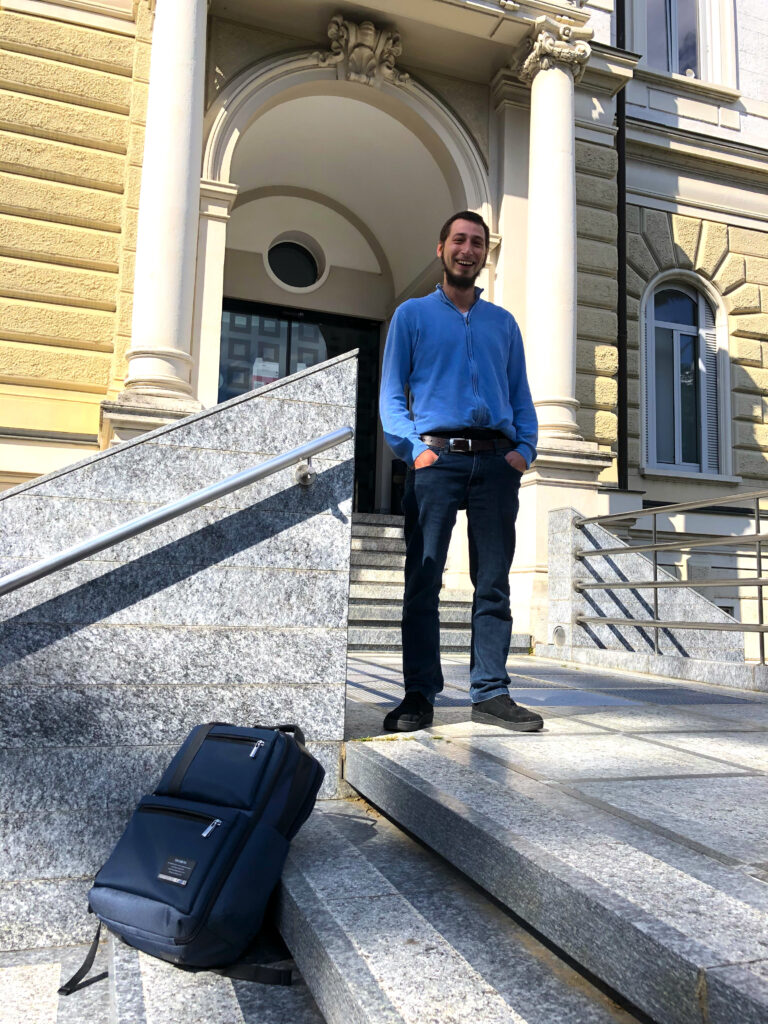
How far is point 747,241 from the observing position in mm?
11555

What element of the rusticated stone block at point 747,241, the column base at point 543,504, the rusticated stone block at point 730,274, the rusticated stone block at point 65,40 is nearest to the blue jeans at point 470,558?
the column base at point 543,504

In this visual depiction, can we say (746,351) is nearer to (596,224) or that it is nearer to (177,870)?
(596,224)

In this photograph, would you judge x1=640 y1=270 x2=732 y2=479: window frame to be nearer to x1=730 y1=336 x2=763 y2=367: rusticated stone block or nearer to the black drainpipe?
x1=730 y1=336 x2=763 y2=367: rusticated stone block

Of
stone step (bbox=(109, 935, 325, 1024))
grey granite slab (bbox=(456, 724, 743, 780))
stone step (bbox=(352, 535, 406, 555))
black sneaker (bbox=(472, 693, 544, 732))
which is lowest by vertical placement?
stone step (bbox=(109, 935, 325, 1024))

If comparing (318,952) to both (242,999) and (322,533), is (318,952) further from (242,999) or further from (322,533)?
(322,533)

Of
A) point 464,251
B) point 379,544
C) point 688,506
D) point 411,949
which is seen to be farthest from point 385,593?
point 411,949

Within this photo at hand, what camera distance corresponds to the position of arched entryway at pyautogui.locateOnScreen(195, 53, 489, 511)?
8.61 metres

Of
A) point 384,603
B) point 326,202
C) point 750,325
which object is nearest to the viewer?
point 384,603

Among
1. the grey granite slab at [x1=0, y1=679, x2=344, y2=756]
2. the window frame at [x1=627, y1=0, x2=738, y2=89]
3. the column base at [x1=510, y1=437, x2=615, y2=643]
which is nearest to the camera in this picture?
the grey granite slab at [x1=0, y1=679, x2=344, y2=756]

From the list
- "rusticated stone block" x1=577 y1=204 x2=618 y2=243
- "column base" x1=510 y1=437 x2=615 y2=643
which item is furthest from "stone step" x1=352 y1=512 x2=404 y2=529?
Answer: "rusticated stone block" x1=577 y1=204 x2=618 y2=243

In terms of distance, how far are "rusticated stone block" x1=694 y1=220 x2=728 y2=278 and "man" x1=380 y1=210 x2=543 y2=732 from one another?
9106 millimetres

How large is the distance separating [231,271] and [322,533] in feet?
29.0

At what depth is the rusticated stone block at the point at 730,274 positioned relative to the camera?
11.4 metres

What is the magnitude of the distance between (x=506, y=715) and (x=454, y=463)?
38.7 inches
